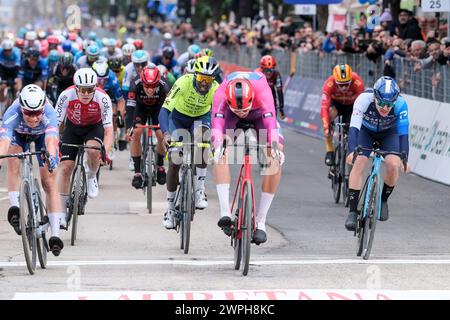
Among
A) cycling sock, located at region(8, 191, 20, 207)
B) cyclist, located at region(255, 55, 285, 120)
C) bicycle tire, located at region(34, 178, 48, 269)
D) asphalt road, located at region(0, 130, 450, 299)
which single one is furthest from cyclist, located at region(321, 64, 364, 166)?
cycling sock, located at region(8, 191, 20, 207)

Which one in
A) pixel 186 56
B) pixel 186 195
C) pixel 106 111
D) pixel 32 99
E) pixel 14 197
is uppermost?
pixel 32 99

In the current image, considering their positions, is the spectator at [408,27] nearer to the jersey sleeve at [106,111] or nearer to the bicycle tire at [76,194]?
the jersey sleeve at [106,111]

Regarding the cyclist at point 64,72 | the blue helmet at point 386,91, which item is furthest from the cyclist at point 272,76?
the blue helmet at point 386,91

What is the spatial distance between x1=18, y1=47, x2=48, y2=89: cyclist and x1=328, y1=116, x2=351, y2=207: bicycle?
13339mm

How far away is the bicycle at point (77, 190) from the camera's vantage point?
1478 cm

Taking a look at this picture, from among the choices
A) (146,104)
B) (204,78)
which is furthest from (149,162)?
(204,78)

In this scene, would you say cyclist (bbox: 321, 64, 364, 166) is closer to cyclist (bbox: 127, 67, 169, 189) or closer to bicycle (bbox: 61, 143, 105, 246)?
cyclist (bbox: 127, 67, 169, 189)

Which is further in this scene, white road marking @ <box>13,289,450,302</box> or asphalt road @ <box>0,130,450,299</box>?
asphalt road @ <box>0,130,450,299</box>

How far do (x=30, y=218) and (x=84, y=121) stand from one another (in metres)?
3.31

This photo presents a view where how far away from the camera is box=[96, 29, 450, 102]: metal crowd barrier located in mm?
22984

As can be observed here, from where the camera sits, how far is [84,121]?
15562 millimetres

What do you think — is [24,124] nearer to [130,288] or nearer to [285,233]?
[130,288]

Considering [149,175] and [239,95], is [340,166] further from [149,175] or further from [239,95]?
[239,95]

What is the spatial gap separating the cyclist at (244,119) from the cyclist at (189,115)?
3.47 feet
